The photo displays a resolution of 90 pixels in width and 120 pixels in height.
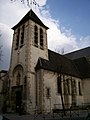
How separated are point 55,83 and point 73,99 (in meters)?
5.46

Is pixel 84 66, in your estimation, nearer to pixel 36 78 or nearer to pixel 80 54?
pixel 80 54

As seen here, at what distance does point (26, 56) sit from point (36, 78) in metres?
3.74

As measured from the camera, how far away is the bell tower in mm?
22281

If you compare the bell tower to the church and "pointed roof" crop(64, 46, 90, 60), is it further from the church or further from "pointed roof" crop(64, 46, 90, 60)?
→ "pointed roof" crop(64, 46, 90, 60)

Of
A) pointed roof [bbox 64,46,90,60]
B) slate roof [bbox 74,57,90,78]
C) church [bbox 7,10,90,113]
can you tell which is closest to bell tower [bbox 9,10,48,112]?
church [bbox 7,10,90,113]

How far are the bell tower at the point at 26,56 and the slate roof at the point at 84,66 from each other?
1081 cm

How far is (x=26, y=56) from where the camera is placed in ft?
79.1

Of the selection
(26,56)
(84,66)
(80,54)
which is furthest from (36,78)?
(80,54)

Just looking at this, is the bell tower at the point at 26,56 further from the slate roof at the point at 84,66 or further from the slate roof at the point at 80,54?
the slate roof at the point at 80,54

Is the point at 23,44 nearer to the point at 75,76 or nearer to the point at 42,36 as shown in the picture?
the point at 42,36

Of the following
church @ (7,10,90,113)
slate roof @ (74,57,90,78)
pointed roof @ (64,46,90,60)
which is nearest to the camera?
church @ (7,10,90,113)

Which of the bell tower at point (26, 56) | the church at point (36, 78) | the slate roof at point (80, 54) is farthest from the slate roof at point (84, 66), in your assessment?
the bell tower at point (26, 56)

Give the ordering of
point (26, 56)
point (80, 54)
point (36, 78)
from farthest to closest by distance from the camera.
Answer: point (80, 54) < point (26, 56) < point (36, 78)

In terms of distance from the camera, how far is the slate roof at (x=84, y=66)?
33.0 metres
